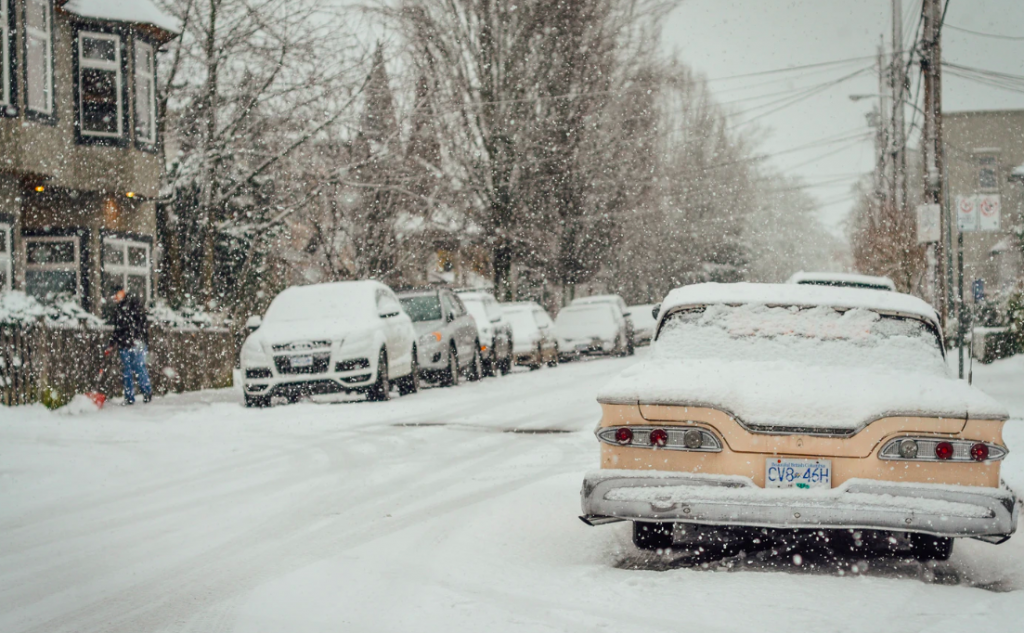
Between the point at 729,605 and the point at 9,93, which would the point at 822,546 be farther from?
the point at 9,93

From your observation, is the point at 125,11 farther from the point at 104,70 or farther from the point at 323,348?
the point at 323,348

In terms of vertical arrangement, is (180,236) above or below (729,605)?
above

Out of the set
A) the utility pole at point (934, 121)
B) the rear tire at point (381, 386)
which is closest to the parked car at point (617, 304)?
the utility pole at point (934, 121)

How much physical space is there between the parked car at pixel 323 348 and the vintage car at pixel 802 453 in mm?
10788

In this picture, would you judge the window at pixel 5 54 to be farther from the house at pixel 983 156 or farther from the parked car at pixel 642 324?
the house at pixel 983 156

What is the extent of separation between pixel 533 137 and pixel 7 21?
1895cm

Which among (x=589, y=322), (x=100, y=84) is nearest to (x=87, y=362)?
(x=100, y=84)

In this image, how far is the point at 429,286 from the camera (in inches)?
890

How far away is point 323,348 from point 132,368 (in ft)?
10.9

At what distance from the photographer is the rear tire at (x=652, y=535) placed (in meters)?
6.62

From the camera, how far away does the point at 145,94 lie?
938 inches

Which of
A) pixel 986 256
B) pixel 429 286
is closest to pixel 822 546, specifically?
pixel 429 286

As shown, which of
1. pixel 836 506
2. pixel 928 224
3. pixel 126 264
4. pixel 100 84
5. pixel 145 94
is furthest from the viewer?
pixel 126 264

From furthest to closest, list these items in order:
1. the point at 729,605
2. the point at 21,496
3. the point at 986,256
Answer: the point at 986,256
the point at 21,496
the point at 729,605
